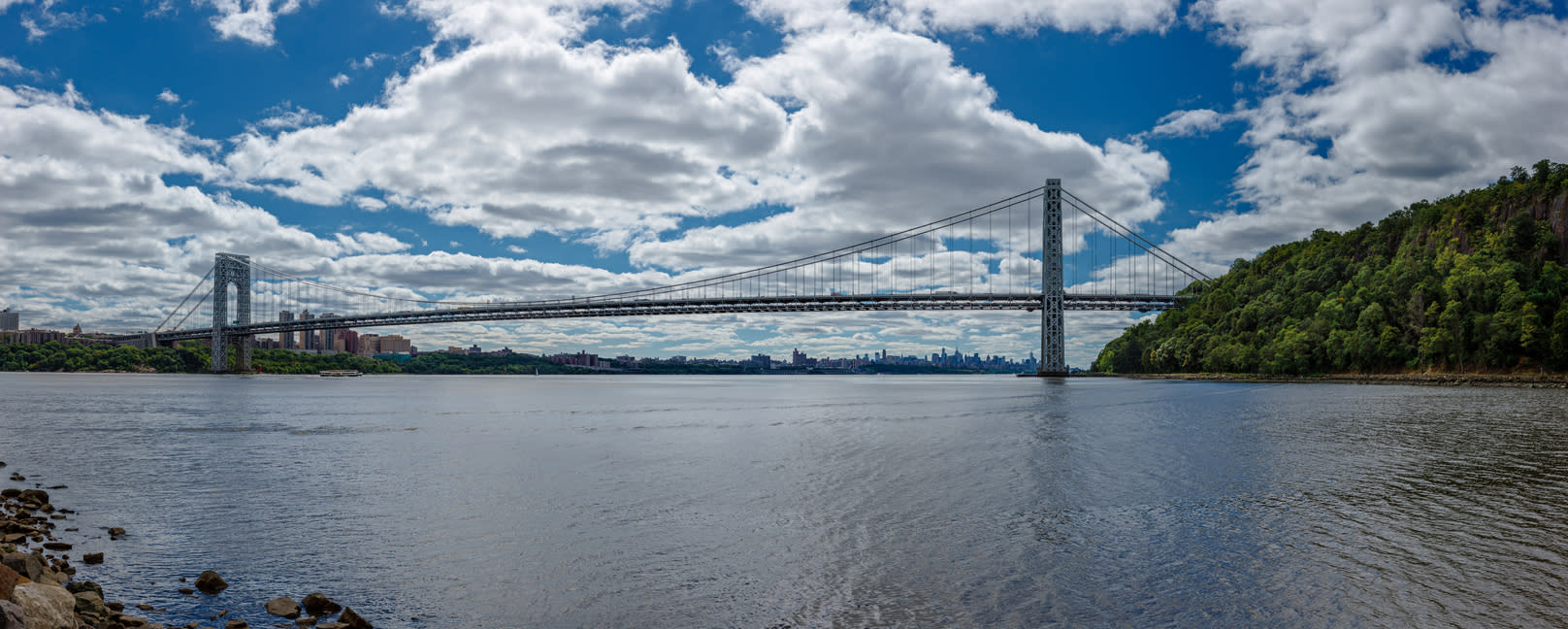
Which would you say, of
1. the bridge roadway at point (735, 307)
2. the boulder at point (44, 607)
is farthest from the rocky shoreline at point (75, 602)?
the bridge roadway at point (735, 307)

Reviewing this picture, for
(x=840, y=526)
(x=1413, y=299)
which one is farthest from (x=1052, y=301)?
(x=840, y=526)

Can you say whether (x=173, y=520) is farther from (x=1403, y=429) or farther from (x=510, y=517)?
(x=1403, y=429)

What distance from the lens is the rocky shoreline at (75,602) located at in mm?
5602

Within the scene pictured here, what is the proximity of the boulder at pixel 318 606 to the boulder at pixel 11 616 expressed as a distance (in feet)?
7.09

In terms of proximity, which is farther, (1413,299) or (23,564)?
(1413,299)

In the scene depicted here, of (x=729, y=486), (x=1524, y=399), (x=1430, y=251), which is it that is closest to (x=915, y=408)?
(x=729, y=486)

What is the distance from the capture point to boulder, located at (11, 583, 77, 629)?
18.1 feet

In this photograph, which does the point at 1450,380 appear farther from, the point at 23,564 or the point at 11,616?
the point at 11,616

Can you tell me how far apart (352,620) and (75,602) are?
196 cm

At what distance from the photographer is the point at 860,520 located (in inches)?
442

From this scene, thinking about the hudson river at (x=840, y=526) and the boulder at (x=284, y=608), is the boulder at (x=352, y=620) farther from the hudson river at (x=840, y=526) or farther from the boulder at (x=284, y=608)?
the boulder at (x=284, y=608)

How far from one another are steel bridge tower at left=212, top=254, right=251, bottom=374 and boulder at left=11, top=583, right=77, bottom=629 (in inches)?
4423

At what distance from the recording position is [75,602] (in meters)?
6.24

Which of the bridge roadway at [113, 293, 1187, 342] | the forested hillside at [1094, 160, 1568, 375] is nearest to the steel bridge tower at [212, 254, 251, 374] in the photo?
the bridge roadway at [113, 293, 1187, 342]
